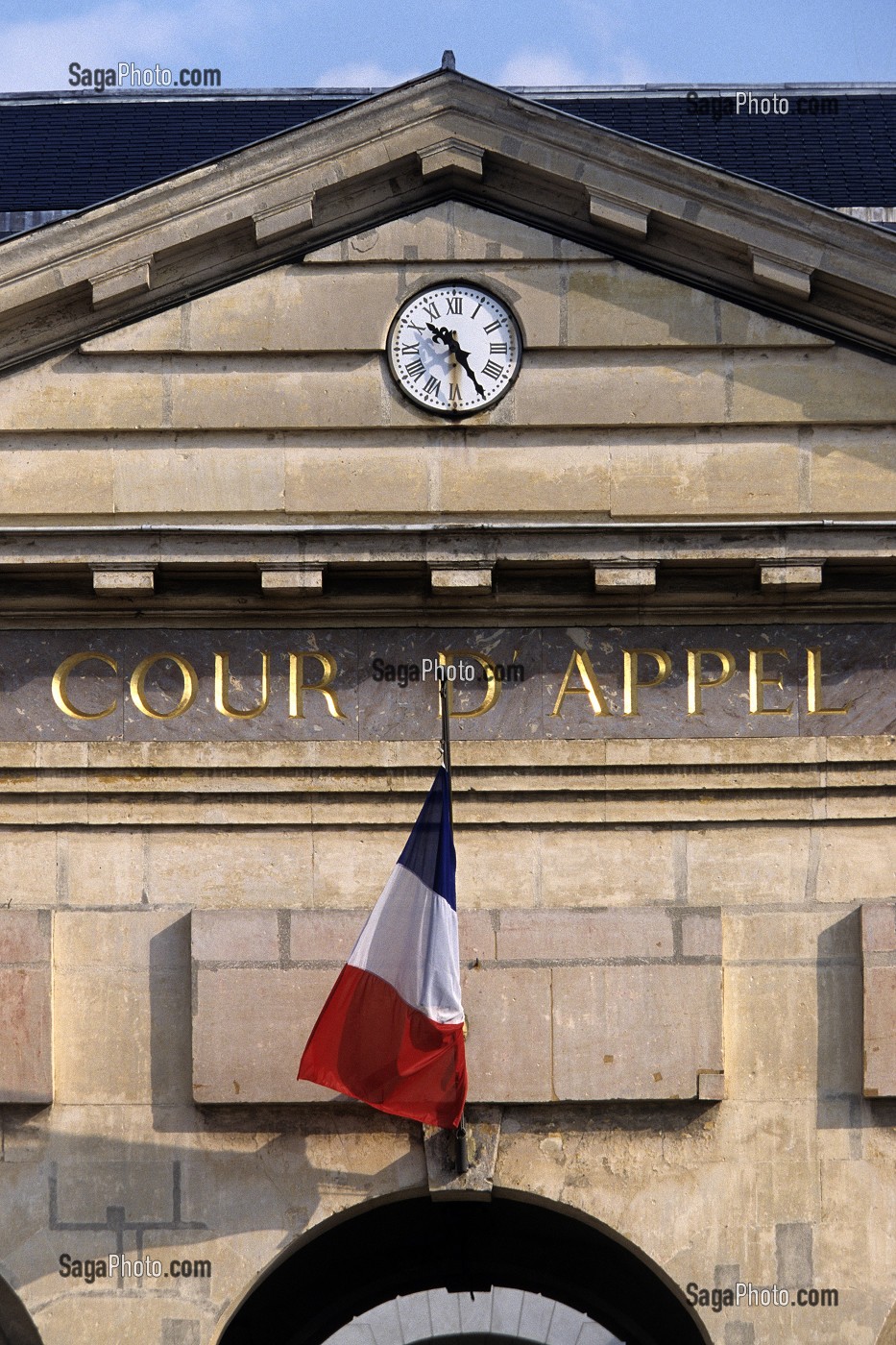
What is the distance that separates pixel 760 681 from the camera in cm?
A: 1491

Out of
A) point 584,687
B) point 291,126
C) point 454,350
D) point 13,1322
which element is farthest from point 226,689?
point 291,126

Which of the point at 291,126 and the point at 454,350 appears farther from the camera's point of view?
the point at 291,126

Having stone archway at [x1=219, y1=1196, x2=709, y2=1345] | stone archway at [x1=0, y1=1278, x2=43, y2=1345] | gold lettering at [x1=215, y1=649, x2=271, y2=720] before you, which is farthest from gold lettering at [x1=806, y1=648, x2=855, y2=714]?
stone archway at [x1=0, y1=1278, x2=43, y2=1345]

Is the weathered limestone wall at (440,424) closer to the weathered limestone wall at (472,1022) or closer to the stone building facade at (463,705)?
the stone building facade at (463,705)

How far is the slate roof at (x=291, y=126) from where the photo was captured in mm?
19375

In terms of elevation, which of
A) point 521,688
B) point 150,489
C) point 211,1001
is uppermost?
point 150,489

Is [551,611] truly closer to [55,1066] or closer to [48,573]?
[48,573]

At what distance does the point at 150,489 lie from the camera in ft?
48.7

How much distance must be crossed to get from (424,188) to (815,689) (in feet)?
14.3

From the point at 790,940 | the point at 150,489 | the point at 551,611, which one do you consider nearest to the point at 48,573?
the point at 150,489

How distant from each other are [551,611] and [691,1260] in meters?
4.38

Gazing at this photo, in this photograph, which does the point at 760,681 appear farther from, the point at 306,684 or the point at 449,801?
the point at 306,684

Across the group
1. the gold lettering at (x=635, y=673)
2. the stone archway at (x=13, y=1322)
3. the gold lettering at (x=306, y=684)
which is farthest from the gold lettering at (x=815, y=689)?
the stone archway at (x=13, y=1322)

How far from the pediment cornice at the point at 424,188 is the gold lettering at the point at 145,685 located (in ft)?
7.30
